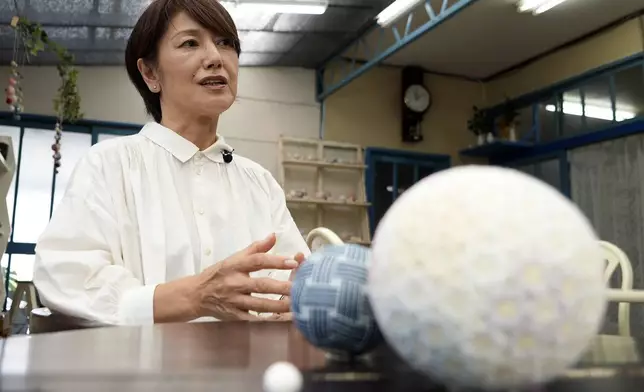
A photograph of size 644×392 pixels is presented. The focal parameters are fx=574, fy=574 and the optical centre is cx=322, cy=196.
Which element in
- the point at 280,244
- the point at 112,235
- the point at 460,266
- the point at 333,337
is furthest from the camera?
the point at 280,244

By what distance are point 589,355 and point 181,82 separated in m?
1.01

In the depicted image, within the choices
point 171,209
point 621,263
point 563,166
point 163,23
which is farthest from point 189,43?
point 563,166

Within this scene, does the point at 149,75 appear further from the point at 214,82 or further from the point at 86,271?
the point at 86,271

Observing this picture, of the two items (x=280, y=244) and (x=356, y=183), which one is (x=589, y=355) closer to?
(x=280, y=244)

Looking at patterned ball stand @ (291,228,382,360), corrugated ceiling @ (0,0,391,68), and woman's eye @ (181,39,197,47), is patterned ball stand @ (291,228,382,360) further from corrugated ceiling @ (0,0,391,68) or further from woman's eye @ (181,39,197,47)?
corrugated ceiling @ (0,0,391,68)

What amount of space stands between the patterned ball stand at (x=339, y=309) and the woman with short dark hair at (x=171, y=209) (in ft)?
1.12

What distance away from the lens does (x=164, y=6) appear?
4.19 feet

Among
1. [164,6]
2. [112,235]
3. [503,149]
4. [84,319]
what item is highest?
[503,149]

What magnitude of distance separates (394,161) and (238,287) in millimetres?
5344

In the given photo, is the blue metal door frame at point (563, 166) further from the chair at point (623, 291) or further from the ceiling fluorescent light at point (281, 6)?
the chair at point (623, 291)

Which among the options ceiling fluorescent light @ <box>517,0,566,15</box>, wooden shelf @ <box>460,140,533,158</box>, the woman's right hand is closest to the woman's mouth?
the woman's right hand

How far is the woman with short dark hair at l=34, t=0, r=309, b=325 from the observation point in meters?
0.93

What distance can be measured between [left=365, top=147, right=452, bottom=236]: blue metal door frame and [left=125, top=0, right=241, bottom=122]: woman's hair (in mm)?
4554

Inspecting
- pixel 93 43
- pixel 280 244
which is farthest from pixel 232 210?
pixel 93 43
